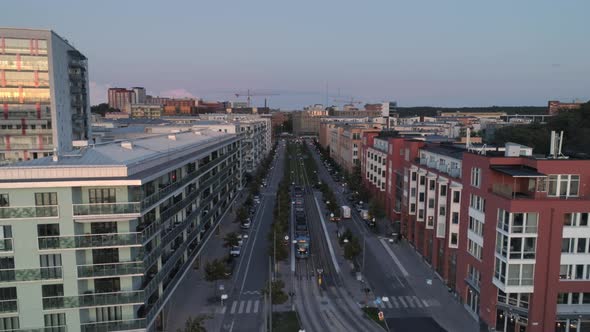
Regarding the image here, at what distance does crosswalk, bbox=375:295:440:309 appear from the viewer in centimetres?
3944

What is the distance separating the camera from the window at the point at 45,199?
25.4 m

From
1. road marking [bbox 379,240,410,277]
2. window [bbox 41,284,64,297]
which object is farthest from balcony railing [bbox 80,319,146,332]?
road marking [bbox 379,240,410,277]

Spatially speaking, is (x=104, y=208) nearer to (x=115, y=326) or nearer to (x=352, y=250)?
(x=115, y=326)

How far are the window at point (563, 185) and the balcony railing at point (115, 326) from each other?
30.8 metres

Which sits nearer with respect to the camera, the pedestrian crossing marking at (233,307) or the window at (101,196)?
the window at (101,196)

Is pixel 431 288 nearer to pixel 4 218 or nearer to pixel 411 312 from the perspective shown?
pixel 411 312

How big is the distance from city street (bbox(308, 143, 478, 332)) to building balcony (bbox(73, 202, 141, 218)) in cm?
2246

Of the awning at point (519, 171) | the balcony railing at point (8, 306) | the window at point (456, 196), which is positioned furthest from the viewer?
the window at point (456, 196)

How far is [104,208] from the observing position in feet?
85.5

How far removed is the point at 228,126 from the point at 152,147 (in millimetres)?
52033

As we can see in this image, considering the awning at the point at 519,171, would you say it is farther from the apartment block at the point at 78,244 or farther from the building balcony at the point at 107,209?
the building balcony at the point at 107,209

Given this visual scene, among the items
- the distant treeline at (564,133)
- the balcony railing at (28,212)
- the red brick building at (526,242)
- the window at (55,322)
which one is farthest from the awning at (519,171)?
the distant treeline at (564,133)

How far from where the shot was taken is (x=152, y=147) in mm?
39594

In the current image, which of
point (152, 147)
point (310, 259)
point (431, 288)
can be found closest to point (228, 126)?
point (310, 259)
